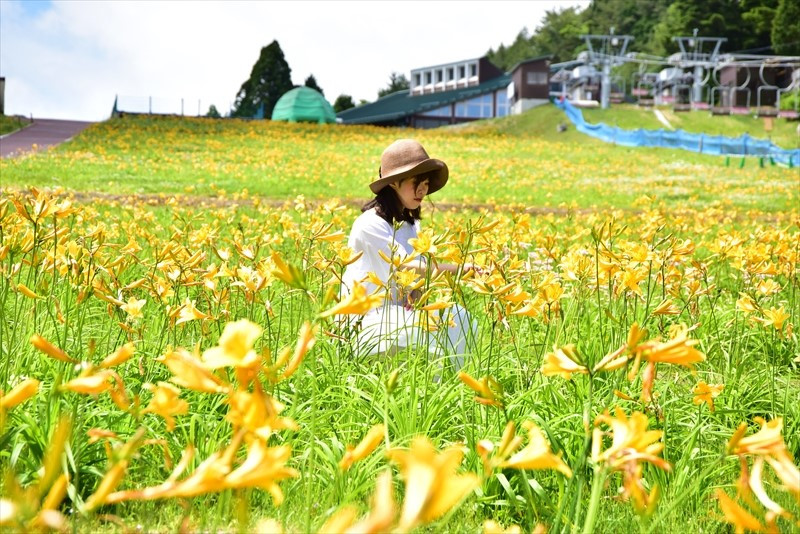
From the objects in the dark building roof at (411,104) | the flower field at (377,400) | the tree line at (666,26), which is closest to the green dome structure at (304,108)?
the dark building roof at (411,104)

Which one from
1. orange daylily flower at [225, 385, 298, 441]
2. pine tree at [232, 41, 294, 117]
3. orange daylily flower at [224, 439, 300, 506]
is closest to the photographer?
orange daylily flower at [224, 439, 300, 506]

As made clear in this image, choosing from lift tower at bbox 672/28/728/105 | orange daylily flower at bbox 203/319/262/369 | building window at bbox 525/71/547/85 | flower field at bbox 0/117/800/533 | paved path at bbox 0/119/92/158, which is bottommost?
flower field at bbox 0/117/800/533

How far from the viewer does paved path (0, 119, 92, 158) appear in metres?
18.4

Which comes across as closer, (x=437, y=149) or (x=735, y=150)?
(x=437, y=149)

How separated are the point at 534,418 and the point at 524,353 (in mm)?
942

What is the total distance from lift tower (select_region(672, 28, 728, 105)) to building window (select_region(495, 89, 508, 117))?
34.6ft

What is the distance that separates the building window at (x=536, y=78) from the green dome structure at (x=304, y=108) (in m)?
11.5

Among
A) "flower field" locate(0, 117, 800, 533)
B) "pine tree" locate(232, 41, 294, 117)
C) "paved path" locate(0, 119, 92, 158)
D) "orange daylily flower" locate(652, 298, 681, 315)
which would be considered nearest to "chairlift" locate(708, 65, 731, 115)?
"pine tree" locate(232, 41, 294, 117)

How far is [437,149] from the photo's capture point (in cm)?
2338

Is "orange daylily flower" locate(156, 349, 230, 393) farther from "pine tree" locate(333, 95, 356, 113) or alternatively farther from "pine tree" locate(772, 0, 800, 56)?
"pine tree" locate(333, 95, 356, 113)

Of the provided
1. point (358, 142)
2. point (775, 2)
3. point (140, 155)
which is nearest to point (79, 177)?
point (140, 155)

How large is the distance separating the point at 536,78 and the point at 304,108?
13.5m

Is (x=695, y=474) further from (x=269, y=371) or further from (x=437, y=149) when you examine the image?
(x=437, y=149)

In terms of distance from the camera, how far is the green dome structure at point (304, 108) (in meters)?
36.0
